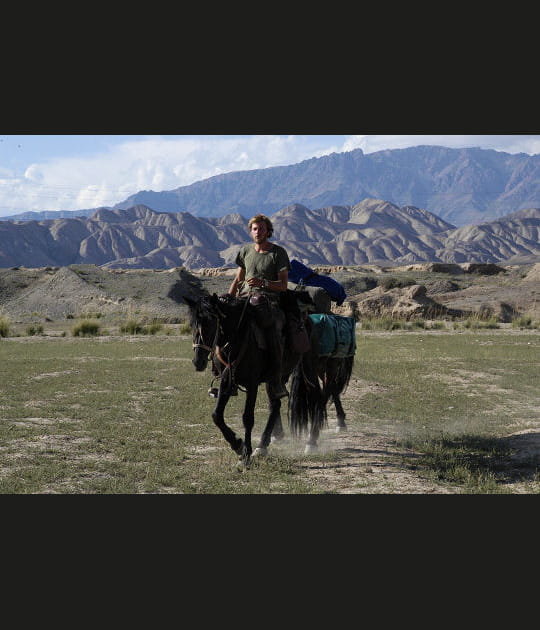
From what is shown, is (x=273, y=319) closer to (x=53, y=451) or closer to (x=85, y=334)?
(x=53, y=451)

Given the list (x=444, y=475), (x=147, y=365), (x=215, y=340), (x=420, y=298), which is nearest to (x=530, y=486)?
(x=444, y=475)

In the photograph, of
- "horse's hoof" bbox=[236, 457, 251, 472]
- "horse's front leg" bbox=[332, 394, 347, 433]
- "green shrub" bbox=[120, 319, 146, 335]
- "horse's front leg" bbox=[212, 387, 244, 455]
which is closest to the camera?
"horse's front leg" bbox=[212, 387, 244, 455]

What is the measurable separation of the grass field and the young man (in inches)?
53.8

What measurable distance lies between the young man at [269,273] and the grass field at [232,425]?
53.8 inches

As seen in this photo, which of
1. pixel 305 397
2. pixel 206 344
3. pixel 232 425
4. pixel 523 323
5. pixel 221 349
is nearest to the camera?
Answer: pixel 206 344

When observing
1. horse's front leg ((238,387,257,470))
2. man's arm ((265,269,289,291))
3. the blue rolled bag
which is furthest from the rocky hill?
horse's front leg ((238,387,257,470))

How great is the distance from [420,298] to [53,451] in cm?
2742

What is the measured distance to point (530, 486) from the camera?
6957 mm

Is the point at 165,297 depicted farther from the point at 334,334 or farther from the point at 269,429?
the point at 269,429

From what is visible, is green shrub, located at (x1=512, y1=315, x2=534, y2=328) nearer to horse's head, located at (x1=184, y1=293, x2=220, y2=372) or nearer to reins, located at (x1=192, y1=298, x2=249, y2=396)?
reins, located at (x1=192, y1=298, x2=249, y2=396)

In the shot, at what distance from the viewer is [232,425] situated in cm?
1055

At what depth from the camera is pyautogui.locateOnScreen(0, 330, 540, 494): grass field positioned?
23.3ft

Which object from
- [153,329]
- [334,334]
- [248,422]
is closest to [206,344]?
[248,422]

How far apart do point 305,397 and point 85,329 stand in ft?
63.3
